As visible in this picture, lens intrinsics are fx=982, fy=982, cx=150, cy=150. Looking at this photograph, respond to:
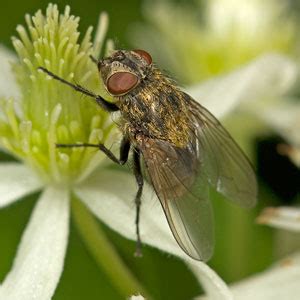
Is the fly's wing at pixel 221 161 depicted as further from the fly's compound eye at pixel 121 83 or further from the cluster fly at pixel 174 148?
the fly's compound eye at pixel 121 83

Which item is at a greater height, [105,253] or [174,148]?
[174,148]

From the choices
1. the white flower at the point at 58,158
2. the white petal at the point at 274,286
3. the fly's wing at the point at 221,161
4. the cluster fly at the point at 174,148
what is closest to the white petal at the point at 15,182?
the white flower at the point at 58,158

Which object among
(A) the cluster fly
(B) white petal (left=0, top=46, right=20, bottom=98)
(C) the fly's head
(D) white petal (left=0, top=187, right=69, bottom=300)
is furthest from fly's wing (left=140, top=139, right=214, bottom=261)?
(B) white petal (left=0, top=46, right=20, bottom=98)

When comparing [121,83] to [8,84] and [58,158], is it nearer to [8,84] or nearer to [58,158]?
[58,158]

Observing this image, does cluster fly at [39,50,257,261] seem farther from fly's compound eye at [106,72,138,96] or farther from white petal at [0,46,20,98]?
white petal at [0,46,20,98]

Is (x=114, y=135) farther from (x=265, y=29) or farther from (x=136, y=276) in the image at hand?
(x=265, y=29)

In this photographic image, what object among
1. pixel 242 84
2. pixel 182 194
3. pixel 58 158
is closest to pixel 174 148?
pixel 182 194

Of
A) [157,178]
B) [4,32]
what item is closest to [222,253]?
[157,178]
